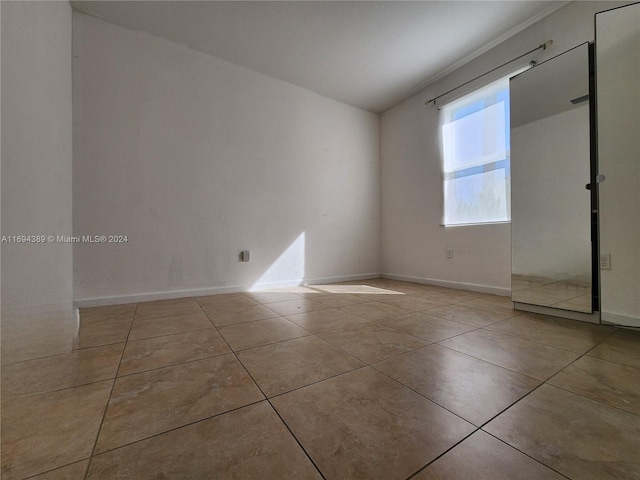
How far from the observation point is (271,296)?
2602 millimetres

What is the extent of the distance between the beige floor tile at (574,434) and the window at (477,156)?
82.7 inches

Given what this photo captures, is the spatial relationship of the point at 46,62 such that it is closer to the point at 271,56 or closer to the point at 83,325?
the point at 83,325

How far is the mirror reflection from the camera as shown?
1.75 m

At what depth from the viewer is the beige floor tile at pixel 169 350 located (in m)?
1.13

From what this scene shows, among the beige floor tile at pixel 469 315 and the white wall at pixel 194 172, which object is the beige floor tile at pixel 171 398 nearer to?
the beige floor tile at pixel 469 315

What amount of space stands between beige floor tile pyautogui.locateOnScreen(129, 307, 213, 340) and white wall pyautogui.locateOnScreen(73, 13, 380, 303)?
0.76 m

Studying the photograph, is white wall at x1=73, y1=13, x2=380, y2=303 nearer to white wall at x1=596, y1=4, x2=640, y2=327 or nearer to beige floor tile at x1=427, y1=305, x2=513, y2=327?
beige floor tile at x1=427, y1=305, x2=513, y2=327

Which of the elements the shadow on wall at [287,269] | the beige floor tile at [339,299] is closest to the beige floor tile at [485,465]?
the beige floor tile at [339,299]

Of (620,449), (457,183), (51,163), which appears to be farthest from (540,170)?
(51,163)

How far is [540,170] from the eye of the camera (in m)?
1.95

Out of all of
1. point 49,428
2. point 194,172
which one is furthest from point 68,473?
point 194,172

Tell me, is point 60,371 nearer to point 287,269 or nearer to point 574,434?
point 574,434

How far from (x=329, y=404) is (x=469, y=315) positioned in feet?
4.86

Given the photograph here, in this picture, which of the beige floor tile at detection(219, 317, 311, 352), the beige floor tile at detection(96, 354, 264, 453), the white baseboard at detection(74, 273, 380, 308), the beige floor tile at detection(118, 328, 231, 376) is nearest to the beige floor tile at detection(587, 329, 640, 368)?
the beige floor tile at detection(219, 317, 311, 352)
